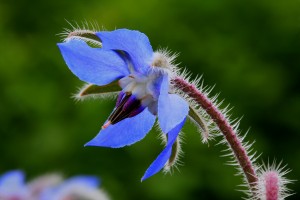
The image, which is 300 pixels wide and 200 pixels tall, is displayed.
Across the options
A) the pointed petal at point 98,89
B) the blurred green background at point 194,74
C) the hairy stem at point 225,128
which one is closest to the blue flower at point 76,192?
the pointed petal at point 98,89

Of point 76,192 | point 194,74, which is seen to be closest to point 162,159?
point 76,192

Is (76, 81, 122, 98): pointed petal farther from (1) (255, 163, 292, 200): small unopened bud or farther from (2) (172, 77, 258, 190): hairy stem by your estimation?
(1) (255, 163, 292, 200): small unopened bud

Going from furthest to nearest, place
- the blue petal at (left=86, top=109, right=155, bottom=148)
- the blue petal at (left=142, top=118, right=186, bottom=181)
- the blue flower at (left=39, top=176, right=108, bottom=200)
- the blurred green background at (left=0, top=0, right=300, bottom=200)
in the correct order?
1. the blurred green background at (left=0, top=0, right=300, bottom=200)
2. the blue flower at (left=39, top=176, right=108, bottom=200)
3. the blue petal at (left=86, top=109, right=155, bottom=148)
4. the blue petal at (left=142, top=118, right=186, bottom=181)

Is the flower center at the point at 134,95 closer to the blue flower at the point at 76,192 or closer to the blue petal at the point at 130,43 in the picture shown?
the blue petal at the point at 130,43

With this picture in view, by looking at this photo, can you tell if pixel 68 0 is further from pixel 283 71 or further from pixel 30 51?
pixel 283 71

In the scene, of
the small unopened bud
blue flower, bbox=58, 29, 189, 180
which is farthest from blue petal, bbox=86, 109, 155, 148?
the small unopened bud

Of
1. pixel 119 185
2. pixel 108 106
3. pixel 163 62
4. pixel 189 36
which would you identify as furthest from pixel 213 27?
pixel 163 62

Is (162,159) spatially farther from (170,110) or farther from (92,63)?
(92,63)
